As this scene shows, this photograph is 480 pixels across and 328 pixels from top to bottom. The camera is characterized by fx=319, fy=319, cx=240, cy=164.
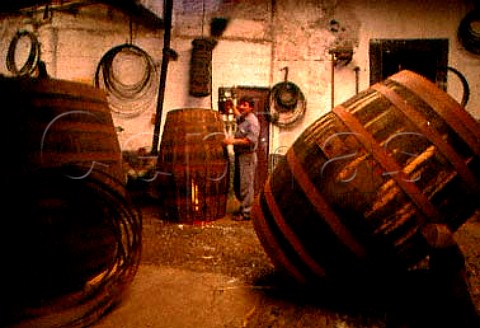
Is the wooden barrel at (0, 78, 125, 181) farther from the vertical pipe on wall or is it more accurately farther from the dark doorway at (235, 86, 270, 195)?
the dark doorway at (235, 86, 270, 195)

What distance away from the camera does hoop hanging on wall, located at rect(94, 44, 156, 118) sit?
6801 mm

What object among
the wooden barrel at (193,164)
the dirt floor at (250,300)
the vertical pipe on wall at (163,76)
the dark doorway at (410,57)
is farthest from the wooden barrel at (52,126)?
the dark doorway at (410,57)

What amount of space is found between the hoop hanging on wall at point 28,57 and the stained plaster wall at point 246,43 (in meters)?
0.15

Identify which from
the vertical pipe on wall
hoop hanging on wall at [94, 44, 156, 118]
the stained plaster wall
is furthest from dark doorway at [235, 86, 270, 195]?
hoop hanging on wall at [94, 44, 156, 118]

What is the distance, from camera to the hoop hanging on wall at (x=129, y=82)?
680 cm

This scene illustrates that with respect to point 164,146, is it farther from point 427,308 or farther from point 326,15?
point 326,15

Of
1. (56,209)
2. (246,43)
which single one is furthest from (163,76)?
(56,209)

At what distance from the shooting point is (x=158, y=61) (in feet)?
22.7

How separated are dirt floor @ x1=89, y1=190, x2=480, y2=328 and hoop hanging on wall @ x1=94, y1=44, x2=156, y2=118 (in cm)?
468

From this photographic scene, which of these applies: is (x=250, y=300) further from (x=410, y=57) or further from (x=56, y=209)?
(x=410, y=57)

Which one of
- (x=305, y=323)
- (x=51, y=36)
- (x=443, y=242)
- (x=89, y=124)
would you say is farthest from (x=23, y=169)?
(x=51, y=36)

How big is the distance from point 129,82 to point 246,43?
2662 millimetres

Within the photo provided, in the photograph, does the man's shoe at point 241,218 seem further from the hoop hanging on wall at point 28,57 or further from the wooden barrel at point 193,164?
the hoop hanging on wall at point 28,57

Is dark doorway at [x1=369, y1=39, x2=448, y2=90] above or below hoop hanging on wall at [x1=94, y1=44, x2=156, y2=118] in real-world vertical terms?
above
